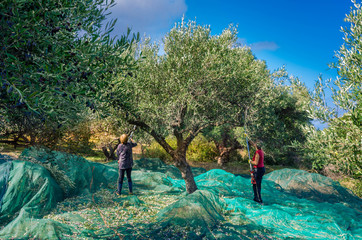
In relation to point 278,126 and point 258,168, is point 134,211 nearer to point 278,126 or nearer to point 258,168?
point 258,168

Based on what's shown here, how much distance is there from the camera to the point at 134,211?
31.6ft

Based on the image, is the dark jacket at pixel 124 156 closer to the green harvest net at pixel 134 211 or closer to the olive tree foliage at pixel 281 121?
the green harvest net at pixel 134 211

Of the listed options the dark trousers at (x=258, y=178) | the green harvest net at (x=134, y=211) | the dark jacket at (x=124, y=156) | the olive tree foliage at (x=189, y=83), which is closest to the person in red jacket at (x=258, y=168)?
the dark trousers at (x=258, y=178)

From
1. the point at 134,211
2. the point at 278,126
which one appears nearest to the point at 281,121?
the point at 278,126

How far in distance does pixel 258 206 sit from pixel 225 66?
6418 millimetres

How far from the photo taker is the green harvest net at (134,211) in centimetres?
721

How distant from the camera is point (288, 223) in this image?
9195 millimetres

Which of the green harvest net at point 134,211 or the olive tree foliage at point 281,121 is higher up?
the olive tree foliage at point 281,121

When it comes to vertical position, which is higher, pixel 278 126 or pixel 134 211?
pixel 278 126

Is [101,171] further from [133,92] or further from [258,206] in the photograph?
[258,206]

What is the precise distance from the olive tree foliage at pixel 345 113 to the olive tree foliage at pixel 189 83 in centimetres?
402

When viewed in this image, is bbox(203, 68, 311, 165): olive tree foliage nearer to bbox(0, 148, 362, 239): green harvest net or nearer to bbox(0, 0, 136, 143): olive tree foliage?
bbox(0, 148, 362, 239): green harvest net

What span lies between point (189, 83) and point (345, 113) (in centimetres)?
572

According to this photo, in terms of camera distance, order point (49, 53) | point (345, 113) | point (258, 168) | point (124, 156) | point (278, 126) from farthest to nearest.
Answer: point (278, 126) → point (258, 168) → point (124, 156) → point (345, 113) → point (49, 53)
